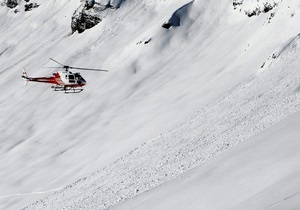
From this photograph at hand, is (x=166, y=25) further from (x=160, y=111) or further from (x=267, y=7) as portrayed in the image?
(x=160, y=111)

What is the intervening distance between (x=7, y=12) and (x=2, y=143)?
3849 cm

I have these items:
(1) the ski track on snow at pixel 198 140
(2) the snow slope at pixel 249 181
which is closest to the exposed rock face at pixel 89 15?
(1) the ski track on snow at pixel 198 140

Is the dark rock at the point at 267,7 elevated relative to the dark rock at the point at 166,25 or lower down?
elevated

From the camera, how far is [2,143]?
48.6 m

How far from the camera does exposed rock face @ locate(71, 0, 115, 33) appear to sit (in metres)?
59.5

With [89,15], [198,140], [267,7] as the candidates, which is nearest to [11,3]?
[89,15]

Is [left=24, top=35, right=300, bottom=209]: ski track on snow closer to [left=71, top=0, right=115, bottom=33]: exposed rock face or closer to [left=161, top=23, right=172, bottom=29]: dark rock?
[left=161, top=23, right=172, bottom=29]: dark rock

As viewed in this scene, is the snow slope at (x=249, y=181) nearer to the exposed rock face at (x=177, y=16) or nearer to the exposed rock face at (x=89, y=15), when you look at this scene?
the exposed rock face at (x=177, y=16)

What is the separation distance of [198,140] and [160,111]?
11174 millimetres

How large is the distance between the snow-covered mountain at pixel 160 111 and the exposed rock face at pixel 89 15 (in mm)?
161

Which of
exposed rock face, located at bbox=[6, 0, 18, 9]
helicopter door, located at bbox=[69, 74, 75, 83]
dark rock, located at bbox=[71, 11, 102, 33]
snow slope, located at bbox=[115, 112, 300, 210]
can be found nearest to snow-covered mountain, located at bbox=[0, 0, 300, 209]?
snow slope, located at bbox=[115, 112, 300, 210]

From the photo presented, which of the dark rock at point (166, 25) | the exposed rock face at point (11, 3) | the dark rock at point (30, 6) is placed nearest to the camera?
the dark rock at point (166, 25)

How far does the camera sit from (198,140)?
28.2 metres

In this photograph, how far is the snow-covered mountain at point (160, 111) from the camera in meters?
15.9
